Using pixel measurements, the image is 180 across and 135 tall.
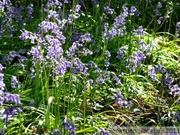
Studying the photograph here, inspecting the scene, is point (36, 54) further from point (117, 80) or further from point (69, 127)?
point (117, 80)

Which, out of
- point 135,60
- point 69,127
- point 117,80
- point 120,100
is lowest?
point 69,127

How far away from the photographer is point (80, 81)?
14.9 feet

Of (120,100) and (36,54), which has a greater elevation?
(36,54)

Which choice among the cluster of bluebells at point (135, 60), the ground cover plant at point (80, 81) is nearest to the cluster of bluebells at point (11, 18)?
the ground cover plant at point (80, 81)

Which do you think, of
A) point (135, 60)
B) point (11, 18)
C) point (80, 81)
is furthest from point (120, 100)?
point (11, 18)

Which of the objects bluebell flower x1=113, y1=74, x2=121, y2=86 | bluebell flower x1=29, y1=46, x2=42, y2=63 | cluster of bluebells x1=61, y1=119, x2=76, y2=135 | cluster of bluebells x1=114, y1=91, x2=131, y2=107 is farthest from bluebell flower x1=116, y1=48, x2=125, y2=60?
cluster of bluebells x1=61, y1=119, x2=76, y2=135

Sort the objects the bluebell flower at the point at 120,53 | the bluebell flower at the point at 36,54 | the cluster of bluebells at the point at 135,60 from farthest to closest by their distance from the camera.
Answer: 1. the bluebell flower at the point at 120,53
2. the cluster of bluebells at the point at 135,60
3. the bluebell flower at the point at 36,54

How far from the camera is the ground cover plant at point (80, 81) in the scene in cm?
367

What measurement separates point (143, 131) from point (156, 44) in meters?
1.92

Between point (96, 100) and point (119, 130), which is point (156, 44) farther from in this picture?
point (119, 130)

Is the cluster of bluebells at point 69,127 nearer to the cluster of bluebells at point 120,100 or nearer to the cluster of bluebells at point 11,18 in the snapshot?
the cluster of bluebells at point 120,100

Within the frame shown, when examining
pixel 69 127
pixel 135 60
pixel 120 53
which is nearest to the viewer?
pixel 69 127

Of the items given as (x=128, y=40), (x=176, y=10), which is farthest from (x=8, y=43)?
(x=176, y=10)

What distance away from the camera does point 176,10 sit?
696 centimetres
